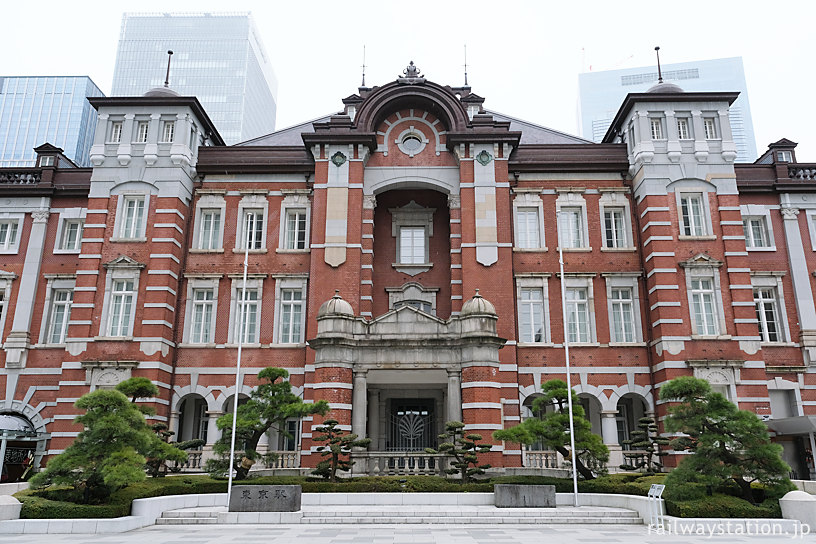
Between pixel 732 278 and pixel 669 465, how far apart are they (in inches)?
286

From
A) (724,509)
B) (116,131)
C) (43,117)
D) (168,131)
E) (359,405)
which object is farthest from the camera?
(43,117)

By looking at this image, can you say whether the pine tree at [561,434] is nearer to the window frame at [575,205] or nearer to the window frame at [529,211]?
the window frame at [529,211]

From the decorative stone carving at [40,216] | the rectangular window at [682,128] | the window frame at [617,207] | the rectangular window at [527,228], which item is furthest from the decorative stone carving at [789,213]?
the decorative stone carving at [40,216]

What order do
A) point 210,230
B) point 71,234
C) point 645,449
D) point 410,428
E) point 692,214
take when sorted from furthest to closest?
point 71,234 < point 210,230 < point 692,214 < point 410,428 < point 645,449

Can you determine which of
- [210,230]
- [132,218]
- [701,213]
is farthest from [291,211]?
[701,213]

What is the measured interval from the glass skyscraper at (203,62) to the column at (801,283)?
72699 millimetres

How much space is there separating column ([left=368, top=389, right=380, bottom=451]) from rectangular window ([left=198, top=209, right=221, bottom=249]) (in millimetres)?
8601

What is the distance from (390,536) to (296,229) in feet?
50.2

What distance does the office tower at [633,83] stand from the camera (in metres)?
118

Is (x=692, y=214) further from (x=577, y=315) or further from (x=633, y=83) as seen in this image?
(x=633, y=83)

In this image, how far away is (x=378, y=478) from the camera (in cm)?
1875

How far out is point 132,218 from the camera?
2517 centimetres

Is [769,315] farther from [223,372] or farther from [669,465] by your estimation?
[223,372]

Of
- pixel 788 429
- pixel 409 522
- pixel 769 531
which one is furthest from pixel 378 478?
pixel 788 429
